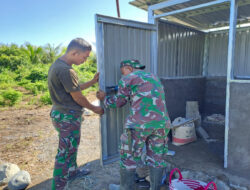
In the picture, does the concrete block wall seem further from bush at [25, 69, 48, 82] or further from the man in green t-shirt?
bush at [25, 69, 48, 82]

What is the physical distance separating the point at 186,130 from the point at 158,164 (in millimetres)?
1662

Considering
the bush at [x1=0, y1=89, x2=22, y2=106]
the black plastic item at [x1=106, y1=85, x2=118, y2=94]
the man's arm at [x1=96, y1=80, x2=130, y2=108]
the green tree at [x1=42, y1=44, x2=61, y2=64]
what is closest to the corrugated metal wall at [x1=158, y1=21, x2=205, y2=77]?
the black plastic item at [x1=106, y1=85, x2=118, y2=94]

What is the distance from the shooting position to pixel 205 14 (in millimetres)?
4574

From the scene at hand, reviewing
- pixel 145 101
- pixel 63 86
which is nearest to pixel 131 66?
pixel 145 101

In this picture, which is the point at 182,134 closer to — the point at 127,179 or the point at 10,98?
the point at 127,179

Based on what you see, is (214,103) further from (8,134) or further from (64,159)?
(8,134)

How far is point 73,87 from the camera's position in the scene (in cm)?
246

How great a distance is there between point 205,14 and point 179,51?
3.54ft

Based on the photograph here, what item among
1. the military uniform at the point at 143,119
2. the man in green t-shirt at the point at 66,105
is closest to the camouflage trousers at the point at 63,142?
the man in green t-shirt at the point at 66,105

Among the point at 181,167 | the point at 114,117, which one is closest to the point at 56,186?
the point at 114,117

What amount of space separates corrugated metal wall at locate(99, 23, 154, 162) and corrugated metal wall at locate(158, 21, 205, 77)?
2.59 ft

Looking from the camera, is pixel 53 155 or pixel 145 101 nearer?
pixel 145 101

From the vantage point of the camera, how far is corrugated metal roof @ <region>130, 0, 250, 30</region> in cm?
382

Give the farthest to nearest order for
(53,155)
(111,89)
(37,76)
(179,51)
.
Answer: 1. (37,76)
2. (179,51)
3. (53,155)
4. (111,89)
